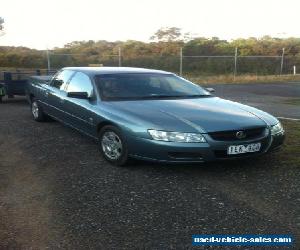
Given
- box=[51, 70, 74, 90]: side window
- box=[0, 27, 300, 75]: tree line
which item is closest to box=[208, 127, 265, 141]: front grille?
box=[51, 70, 74, 90]: side window

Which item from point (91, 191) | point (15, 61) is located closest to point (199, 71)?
point (15, 61)

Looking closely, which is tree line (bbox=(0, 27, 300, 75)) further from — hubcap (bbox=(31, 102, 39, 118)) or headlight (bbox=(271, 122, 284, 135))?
headlight (bbox=(271, 122, 284, 135))

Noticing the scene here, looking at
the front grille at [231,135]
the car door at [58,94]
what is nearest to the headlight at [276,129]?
the front grille at [231,135]

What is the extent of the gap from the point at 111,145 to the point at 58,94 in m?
2.20

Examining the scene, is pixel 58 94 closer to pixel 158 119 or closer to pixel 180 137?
pixel 158 119

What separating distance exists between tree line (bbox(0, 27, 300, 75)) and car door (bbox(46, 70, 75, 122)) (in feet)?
56.3

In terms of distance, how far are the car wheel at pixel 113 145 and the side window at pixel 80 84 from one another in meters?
0.87

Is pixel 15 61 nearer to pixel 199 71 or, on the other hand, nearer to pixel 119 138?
pixel 199 71

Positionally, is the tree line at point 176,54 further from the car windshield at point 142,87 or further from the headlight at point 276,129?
the headlight at point 276,129

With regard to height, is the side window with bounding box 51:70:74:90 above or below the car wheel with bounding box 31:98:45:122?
above

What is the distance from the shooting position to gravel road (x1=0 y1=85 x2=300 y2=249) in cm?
343

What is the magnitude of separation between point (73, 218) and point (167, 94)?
9.65ft

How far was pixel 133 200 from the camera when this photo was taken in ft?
13.8

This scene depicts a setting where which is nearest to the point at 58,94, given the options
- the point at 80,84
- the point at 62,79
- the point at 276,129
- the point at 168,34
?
the point at 62,79
